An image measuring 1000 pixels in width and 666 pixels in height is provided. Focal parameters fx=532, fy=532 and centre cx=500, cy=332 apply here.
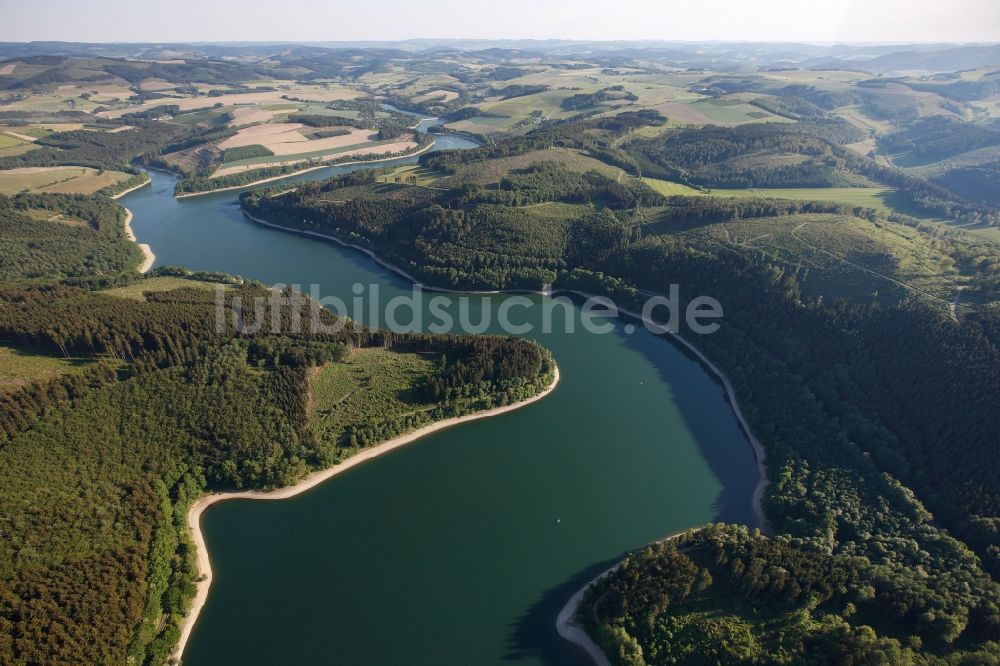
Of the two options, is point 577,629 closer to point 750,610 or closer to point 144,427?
point 750,610

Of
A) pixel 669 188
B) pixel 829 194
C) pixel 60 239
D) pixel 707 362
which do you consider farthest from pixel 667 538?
pixel 60 239

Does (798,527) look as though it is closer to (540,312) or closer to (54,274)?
(540,312)

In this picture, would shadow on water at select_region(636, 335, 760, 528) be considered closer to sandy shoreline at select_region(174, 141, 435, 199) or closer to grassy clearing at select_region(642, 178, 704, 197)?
grassy clearing at select_region(642, 178, 704, 197)

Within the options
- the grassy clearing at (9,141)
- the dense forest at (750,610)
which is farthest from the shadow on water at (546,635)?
the grassy clearing at (9,141)

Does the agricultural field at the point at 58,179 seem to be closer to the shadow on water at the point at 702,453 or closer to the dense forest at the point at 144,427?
the dense forest at the point at 144,427

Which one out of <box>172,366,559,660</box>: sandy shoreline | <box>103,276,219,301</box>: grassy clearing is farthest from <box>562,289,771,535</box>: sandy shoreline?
<box>103,276,219,301</box>: grassy clearing

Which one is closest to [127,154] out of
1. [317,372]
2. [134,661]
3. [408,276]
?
[408,276]
